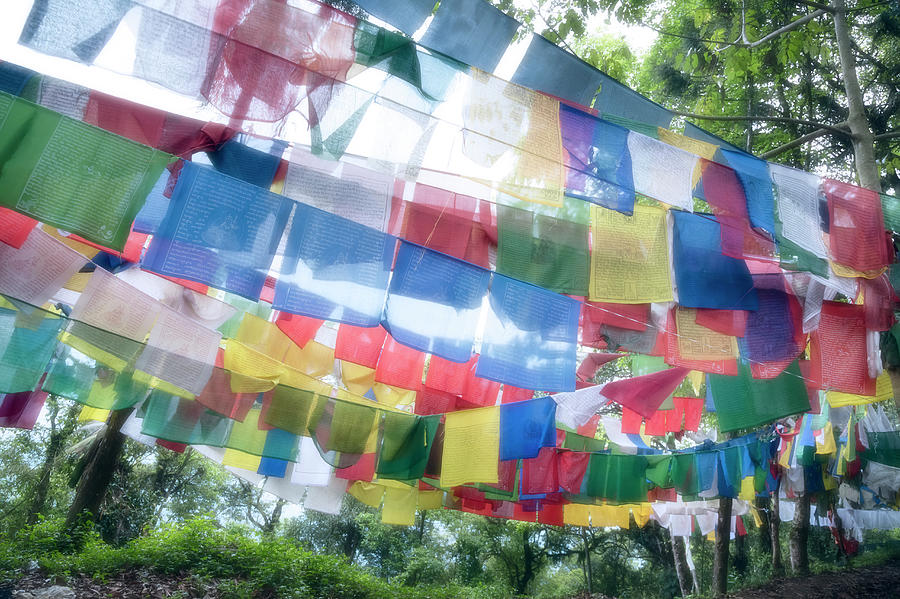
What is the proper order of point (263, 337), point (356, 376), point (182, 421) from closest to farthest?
point (182, 421) → point (263, 337) → point (356, 376)

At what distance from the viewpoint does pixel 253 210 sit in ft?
10.7

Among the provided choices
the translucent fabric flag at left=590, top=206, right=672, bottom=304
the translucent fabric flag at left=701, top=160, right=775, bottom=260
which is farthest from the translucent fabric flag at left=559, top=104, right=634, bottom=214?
the translucent fabric flag at left=701, top=160, right=775, bottom=260

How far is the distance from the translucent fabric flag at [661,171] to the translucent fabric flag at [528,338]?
3.17 feet

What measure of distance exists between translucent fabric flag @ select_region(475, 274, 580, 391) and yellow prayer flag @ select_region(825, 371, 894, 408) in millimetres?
2584

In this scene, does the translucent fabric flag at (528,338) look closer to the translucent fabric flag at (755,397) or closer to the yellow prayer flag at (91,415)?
the translucent fabric flag at (755,397)

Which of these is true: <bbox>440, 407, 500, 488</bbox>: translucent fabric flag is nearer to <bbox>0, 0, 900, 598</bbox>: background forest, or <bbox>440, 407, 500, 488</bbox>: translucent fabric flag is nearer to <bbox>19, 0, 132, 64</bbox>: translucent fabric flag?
<bbox>0, 0, 900, 598</bbox>: background forest

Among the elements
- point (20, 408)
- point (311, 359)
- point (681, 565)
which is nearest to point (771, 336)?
point (311, 359)

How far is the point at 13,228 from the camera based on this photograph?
3.24 metres

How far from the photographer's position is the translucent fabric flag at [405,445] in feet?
18.7

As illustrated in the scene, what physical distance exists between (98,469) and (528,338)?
22.7 ft

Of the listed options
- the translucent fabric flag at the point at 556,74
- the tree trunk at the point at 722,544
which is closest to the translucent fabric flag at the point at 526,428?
the translucent fabric flag at the point at 556,74

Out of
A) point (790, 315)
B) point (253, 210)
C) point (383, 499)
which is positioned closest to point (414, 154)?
point (253, 210)

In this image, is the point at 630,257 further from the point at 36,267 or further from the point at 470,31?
the point at 36,267

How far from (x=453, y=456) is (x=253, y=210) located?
3.03m
